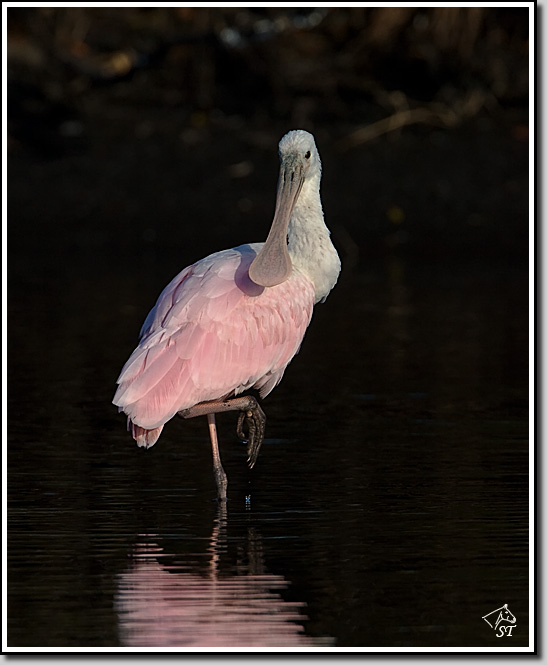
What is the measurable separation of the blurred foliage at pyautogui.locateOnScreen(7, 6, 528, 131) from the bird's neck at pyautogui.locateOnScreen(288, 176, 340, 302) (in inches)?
415

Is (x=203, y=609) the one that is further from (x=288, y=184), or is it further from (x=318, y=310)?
(x=318, y=310)

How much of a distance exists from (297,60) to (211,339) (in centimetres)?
1245

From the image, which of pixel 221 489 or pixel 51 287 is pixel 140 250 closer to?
pixel 51 287

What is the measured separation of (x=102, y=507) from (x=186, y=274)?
1323 millimetres

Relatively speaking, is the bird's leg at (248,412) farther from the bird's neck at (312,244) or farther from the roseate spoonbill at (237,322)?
the bird's neck at (312,244)

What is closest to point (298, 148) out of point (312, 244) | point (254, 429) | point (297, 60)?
point (312, 244)

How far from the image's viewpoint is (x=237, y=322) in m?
8.21

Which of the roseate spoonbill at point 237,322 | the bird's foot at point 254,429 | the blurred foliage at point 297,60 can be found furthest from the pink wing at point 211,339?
the blurred foliage at point 297,60

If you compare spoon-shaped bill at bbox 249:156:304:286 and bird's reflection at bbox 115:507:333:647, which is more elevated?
spoon-shaped bill at bbox 249:156:304:286

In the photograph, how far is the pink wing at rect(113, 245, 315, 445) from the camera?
7.72 m

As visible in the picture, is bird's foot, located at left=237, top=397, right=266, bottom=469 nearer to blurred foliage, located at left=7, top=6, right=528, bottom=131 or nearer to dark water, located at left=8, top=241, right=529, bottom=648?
dark water, located at left=8, top=241, right=529, bottom=648

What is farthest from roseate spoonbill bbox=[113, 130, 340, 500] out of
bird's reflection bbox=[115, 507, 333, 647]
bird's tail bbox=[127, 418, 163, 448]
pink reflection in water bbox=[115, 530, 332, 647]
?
pink reflection in water bbox=[115, 530, 332, 647]

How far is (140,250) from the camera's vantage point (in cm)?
1755

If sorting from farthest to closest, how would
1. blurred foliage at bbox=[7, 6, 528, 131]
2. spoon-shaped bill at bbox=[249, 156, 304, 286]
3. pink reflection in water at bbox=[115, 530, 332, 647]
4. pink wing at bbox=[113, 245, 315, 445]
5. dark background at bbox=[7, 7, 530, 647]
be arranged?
blurred foliage at bbox=[7, 6, 528, 131], spoon-shaped bill at bbox=[249, 156, 304, 286], pink wing at bbox=[113, 245, 315, 445], dark background at bbox=[7, 7, 530, 647], pink reflection in water at bbox=[115, 530, 332, 647]
